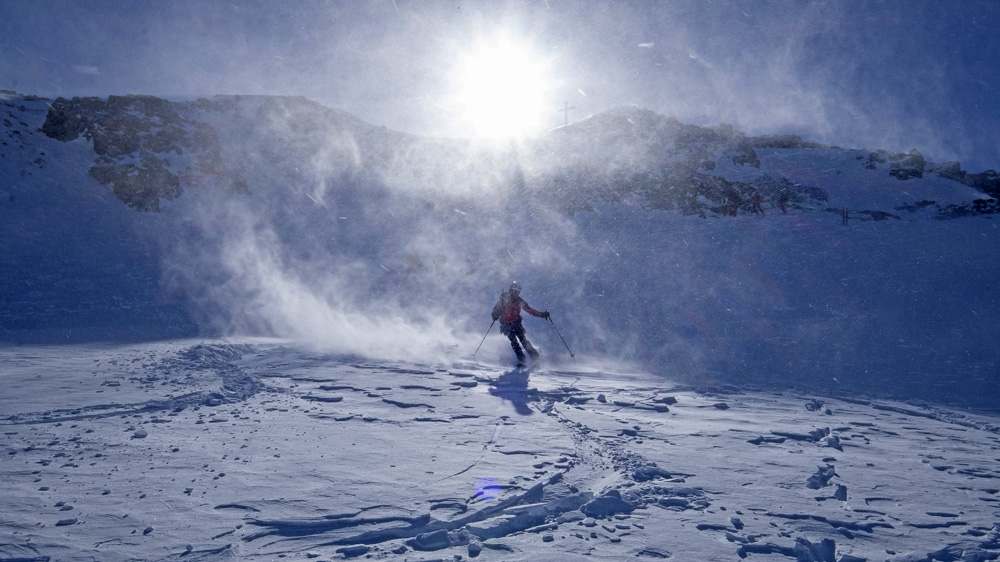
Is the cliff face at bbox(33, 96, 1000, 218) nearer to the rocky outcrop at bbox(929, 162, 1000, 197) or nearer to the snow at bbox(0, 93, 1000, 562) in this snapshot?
the rocky outcrop at bbox(929, 162, 1000, 197)

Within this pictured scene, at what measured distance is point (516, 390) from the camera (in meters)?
8.62

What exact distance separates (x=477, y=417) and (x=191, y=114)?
37.5m

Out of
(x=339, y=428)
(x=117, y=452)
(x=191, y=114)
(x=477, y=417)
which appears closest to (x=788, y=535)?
(x=477, y=417)

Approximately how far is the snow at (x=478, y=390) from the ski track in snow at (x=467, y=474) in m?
0.03

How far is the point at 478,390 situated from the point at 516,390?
0.62m

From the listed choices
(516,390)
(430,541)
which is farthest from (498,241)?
(430,541)

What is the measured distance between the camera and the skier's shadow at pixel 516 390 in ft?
25.0

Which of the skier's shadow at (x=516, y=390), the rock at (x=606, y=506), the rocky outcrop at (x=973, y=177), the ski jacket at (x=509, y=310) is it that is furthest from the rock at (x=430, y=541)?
the rocky outcrop at (x=973, y=177)

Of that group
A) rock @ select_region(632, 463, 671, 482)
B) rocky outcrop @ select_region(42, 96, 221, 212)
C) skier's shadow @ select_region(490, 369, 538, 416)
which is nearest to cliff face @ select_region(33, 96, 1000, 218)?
rocky outcrop @ select_region(42, 96, 221, 212)

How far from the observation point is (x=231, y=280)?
19.8 metres

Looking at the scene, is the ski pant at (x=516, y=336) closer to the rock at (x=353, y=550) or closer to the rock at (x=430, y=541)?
the rock at (x=430, y=541)

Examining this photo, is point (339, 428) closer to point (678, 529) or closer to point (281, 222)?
point (678, 529)

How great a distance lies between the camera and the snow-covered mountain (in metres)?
13.9

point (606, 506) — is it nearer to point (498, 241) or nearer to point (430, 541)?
point (430, 541)
